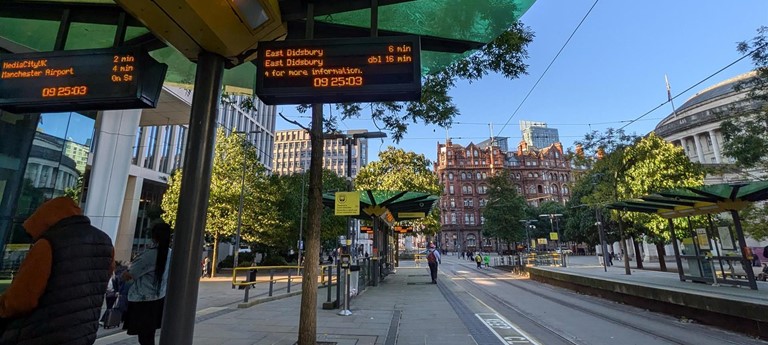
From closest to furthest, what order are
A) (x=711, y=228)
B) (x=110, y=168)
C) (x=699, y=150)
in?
1. (x=711, y=228)
2. (x=110, y=168)
3. (x=699, y=150)

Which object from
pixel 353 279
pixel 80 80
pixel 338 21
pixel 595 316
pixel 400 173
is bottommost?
pixel 595 316

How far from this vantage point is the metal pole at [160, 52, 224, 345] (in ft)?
11.5

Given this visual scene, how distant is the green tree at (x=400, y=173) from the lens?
3338 centimetres

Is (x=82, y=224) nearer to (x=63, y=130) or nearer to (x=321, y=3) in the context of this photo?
(x=321, y=3)

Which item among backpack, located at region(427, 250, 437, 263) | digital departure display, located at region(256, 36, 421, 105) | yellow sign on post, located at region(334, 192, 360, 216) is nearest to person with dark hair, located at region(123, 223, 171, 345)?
digital departure display, located at region(256, 36, 421, 105)

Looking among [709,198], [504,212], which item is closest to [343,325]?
[709,198]

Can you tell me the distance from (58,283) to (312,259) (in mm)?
3607

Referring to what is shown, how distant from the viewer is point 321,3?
14.5ft

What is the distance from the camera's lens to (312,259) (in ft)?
19.1

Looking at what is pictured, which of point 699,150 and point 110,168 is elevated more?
point 699,150

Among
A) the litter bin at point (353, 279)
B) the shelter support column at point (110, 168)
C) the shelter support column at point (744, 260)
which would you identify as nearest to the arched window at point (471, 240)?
the shelter support column at point (744, 260)

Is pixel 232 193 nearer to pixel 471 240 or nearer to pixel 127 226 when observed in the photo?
pixel 127 226

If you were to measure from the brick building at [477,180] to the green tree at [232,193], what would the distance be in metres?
75.5

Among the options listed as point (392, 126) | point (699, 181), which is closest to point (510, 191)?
point (699, 181)
